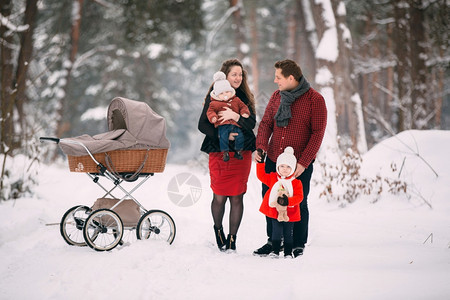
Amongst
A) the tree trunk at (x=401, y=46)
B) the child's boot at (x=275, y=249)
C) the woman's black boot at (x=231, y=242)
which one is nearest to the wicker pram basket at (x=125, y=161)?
the woman's black boot at (x=231, y=242)

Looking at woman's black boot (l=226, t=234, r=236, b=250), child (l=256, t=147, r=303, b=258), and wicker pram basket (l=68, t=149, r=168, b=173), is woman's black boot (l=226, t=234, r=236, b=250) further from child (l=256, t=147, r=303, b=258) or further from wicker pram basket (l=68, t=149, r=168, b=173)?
wicker pram basket (l=68, t=149, r=168, b=173)

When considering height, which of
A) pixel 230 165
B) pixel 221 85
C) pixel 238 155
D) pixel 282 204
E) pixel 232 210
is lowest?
pixel 232 210

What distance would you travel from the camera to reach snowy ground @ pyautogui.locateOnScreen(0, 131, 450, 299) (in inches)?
129

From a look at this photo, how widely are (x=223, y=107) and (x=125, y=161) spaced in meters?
1.28

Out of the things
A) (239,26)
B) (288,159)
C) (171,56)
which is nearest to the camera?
(288,159)

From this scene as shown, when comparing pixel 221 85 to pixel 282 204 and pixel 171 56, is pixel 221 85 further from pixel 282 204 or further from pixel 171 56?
pixel 171 56

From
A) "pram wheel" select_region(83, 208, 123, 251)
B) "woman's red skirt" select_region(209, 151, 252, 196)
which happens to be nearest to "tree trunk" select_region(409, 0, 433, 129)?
"woman's red skirt" select_region(209, 151, 252, 196)

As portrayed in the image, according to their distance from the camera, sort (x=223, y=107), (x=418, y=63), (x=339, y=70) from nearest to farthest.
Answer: (x=223, y=107) → (x=339, y=70) → (x=418, y=63)

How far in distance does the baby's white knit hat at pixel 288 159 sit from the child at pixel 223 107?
0.52 metres

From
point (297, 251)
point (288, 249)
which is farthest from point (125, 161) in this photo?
→ point (297, 251)

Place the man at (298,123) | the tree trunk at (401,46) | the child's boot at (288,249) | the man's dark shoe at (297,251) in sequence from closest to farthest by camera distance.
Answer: the man at (298,123) < the child's boot at (288,249) < the man's dark shoe at (297,251) < the tree trunk at (401,46)

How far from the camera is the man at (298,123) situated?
411cm

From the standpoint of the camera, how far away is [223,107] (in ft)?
14.4

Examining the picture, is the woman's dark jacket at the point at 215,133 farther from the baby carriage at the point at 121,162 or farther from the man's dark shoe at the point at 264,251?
the man's dark shoe at the point at 264,251
